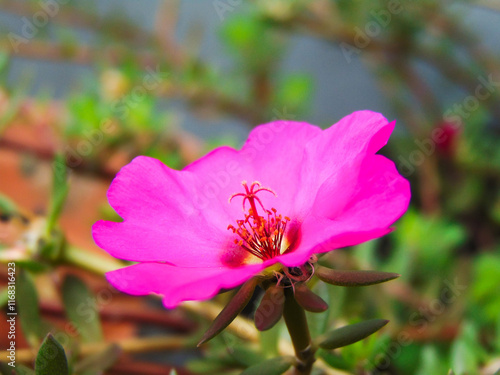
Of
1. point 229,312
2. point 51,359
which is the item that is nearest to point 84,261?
point 51,359

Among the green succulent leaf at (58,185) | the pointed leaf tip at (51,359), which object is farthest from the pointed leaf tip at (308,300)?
the green succulent leaf at (58,185)

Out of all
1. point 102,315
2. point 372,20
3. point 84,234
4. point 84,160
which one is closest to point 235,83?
point 372,20

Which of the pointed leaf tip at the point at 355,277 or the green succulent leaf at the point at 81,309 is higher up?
the pointed leaf tip at the point at 355,277

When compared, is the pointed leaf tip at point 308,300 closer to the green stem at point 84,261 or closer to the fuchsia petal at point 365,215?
the fuchsia petal at point 365,215

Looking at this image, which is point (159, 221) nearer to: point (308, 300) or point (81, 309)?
point (308, 300)

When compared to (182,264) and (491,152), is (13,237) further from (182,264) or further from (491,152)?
(491,152)

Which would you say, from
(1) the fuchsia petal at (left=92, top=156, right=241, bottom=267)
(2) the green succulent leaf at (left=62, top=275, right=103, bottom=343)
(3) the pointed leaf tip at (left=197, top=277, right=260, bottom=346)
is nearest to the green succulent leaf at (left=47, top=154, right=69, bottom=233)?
(2) the green succulent leaf at (left=62, top=275, right=103, bottom=343)
